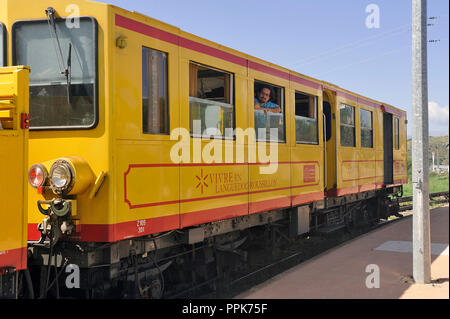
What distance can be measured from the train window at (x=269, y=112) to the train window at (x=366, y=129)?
4.71m

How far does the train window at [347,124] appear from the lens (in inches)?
433

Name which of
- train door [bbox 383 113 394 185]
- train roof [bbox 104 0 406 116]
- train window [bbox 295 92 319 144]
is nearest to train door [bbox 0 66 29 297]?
train roof [bbox 104 0 406 116]

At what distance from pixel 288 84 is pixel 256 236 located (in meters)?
2.65

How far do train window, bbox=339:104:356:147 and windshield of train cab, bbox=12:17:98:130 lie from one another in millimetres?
7237

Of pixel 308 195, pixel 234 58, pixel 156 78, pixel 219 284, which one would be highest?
pixel 234 58

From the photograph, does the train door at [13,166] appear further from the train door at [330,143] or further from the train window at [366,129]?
the train window at [366,129]

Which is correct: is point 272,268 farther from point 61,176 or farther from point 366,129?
point 366,129

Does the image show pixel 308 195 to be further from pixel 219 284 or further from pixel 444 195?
pixel 444 195

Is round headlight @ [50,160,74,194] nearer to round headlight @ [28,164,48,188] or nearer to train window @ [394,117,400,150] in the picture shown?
round headlight @ [28,164,48,188]

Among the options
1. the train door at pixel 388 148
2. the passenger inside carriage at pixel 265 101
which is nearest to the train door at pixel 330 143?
the passenger inside carriage at pixel 265 101

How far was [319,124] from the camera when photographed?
9625mm

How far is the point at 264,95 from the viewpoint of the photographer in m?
7.62

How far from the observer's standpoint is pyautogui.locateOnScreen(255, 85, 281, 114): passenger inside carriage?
7.42 meters
